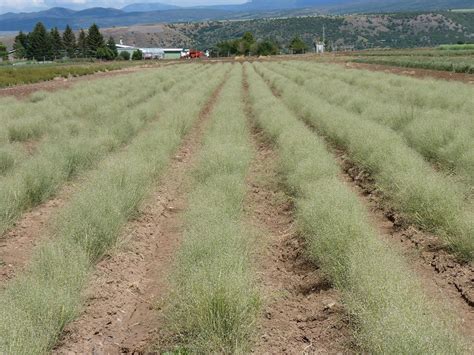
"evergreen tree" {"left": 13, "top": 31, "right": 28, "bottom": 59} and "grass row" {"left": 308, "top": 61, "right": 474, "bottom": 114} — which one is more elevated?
"evergreen tree" {"left": 13, "top": 31, "right": 28, "bottom": 59}

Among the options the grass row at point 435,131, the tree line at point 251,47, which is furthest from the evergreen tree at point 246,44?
the grass row at point 435,131

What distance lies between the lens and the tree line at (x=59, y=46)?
84.9 m

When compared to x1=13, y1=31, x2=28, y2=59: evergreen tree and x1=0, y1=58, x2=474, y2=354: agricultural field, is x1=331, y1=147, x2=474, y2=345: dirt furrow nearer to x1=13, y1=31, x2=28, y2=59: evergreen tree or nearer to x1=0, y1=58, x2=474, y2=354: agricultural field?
x1=0, y1=58, x2=474, y2=354: agricultural field

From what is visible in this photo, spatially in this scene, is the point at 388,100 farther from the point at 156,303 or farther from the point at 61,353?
the point at 61,353

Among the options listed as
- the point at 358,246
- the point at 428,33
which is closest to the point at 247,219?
the point at 358,246

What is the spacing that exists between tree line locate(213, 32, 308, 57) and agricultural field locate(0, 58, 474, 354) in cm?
8250

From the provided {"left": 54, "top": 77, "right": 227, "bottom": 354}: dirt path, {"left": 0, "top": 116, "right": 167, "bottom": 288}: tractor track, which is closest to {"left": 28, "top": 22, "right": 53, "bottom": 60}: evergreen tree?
{"left": 0, "top": 116, "right": 167, "bottom": 288}: tractor track

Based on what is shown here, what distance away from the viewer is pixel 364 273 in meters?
4.04

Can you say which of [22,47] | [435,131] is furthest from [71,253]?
[22,47]

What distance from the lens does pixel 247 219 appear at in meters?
6.58

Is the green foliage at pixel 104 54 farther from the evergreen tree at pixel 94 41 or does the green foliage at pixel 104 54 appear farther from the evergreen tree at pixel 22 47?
the evergreen tree at pixel 22 47

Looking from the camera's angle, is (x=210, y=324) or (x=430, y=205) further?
(x=430, y=205)

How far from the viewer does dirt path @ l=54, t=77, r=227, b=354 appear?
159 inches

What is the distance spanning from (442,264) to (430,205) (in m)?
1.06
